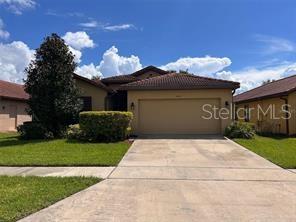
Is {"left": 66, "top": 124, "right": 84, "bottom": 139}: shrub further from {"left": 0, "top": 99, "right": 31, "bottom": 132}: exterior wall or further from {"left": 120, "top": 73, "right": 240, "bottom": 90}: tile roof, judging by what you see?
{"left": 0, "top": 99, "right": 31, "bottom": 132}: exterior wall

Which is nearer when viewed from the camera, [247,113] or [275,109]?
[275,109]

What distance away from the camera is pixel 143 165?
36.5ft

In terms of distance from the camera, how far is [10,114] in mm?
26828

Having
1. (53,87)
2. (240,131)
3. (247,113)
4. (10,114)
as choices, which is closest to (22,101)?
(10,114)

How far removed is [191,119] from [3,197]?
14806 millimetres

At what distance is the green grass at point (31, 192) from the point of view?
6.28 meters

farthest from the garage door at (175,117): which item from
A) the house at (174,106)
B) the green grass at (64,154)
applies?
the green grass at (64,154)

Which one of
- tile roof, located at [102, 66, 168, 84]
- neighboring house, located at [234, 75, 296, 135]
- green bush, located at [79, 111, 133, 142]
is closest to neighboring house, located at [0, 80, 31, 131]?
tile roof, located at [102, 66, 168, 84]

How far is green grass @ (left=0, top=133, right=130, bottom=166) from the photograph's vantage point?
1130cm

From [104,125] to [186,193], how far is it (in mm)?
10129

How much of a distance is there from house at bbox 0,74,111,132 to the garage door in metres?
3.14

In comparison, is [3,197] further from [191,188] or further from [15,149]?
[15,149]

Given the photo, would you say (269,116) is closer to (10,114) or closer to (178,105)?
(178,105)

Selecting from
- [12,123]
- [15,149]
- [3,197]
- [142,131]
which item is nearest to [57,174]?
[3,197]
